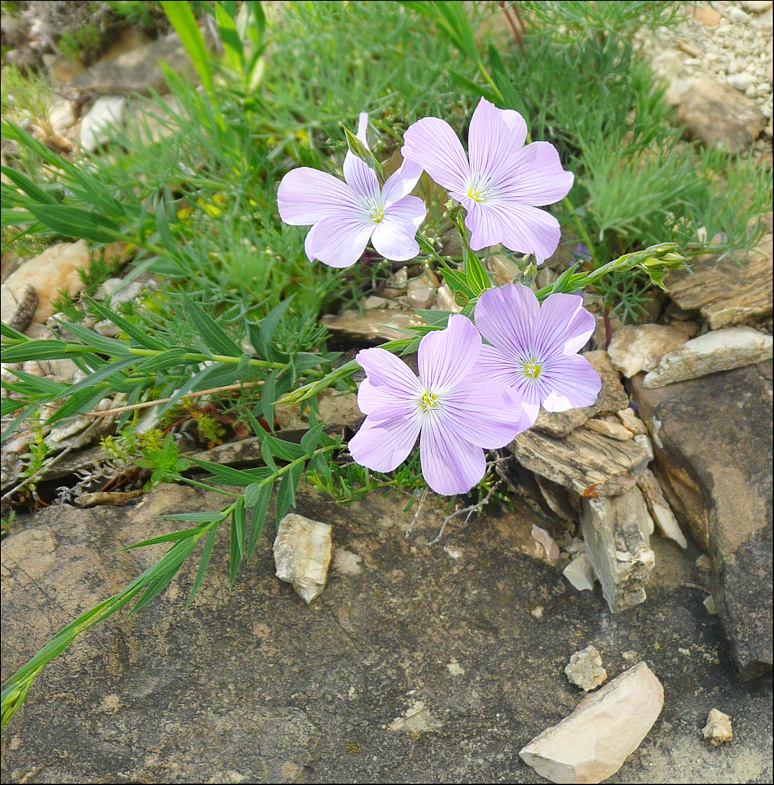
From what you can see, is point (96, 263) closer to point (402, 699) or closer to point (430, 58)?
point (430, 58)

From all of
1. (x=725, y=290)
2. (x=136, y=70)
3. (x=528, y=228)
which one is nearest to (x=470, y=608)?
(x=528, y=228)

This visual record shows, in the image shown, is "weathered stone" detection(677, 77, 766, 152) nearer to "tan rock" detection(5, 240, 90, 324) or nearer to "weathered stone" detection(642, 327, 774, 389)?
"weathered stone" detection(642, 327, 774, 389)

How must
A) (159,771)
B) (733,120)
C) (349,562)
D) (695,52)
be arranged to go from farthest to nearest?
(695,52) → (733,120) → (349,562) → (159,771)

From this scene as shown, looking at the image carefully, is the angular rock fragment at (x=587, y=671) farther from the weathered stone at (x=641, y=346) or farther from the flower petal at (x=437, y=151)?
the flower petal at (x=437, y=151)

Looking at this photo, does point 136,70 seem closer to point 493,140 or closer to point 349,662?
point 493,140

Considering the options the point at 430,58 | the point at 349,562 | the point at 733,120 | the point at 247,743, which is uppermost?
the point at 430,58

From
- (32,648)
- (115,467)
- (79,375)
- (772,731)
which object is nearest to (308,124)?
(79,375)
